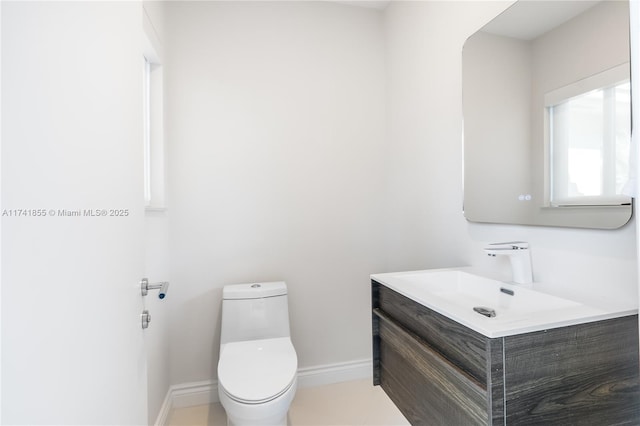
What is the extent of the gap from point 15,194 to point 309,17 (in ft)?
6.96

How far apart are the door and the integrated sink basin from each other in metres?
A: 0.92

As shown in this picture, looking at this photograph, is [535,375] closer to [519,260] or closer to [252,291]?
[519,260]

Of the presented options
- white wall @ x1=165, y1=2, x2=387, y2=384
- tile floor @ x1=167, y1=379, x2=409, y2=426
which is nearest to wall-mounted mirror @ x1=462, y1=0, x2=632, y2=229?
white wall @ x1=165, y1=2, x2=387, y2=384

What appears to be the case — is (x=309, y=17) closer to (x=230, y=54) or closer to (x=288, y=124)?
(x=230, y=54)

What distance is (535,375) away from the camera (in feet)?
2.68

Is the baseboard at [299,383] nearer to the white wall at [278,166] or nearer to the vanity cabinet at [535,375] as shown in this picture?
the white wall at [278,166]

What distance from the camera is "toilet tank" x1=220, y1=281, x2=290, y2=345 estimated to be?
195cm

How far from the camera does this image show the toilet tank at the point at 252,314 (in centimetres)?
195

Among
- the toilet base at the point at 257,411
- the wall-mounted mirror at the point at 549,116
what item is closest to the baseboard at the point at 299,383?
the toilet base at the point at 257,411

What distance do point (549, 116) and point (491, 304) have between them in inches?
29.0

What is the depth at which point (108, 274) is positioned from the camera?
82 centimetres

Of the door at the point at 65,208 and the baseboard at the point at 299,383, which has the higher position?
the door at the point at 65,208

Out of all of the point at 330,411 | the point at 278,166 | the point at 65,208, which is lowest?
the point at 330,411

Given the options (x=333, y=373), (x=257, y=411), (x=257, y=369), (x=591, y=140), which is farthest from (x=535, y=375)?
(x=333, y=373)
